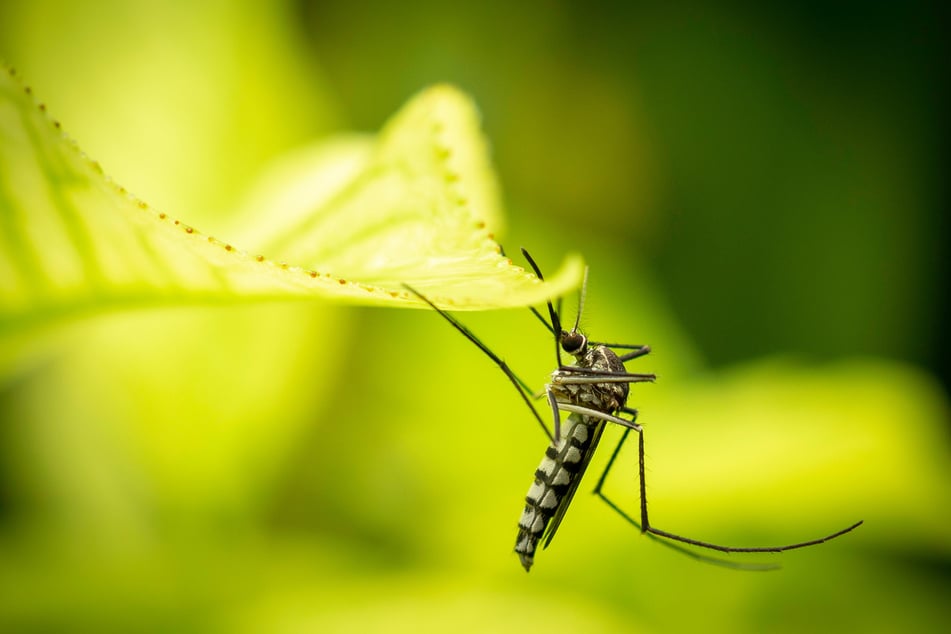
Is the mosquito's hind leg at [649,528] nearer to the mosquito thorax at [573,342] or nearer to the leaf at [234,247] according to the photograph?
the mosquito thorax at [573,342]

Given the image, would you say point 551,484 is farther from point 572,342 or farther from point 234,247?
point 234,247

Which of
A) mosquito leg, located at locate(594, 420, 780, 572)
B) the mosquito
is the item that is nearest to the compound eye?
the mosquito

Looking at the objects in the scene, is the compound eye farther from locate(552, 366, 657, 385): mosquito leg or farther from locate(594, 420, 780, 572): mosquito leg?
locate(594, 420, 780, 572): mosquito leg

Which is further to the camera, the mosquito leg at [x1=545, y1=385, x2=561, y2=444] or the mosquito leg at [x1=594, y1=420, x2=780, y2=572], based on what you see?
the mosquito leg at [x1=594, y1=420, x2=780, y2=572]

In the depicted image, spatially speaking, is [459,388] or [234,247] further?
[459,388]

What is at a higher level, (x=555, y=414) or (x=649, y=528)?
(x=555, y=414)

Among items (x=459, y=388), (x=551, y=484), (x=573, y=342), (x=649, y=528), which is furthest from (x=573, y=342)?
(x=459, y=388)

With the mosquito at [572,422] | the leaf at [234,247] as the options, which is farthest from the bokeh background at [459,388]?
the leaf at [234,247]
